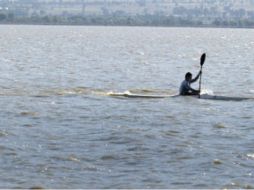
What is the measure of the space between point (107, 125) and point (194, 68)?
34918mm

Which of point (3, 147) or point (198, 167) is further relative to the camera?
point (3, 147)

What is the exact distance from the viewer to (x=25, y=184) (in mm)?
19875

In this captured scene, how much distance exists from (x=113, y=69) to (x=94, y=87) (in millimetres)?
15061

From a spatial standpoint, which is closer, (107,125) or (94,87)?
(107,125)

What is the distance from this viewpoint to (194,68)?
2451 inches

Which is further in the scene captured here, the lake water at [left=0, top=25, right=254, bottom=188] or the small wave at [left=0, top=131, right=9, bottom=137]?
the small wave at [left=0, top=131, right=9, bottom=137]

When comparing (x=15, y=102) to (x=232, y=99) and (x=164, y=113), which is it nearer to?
(x=164, y=113)

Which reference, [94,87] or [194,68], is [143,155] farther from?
[194,68]

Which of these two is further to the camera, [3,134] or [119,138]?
[3,134]

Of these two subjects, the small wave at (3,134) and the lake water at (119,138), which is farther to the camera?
the small wave at (3,134)

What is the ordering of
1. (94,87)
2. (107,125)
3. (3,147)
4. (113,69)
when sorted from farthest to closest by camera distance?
(113,69) < (94,87) < (107,125) < (3,147)

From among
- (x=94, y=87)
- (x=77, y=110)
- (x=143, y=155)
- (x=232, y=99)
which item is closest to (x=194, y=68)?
(x=94, y=87)

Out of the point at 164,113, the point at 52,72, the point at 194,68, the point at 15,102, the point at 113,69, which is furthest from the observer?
the point at 194,68

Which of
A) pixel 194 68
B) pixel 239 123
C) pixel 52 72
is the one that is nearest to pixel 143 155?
pixel 239 123
